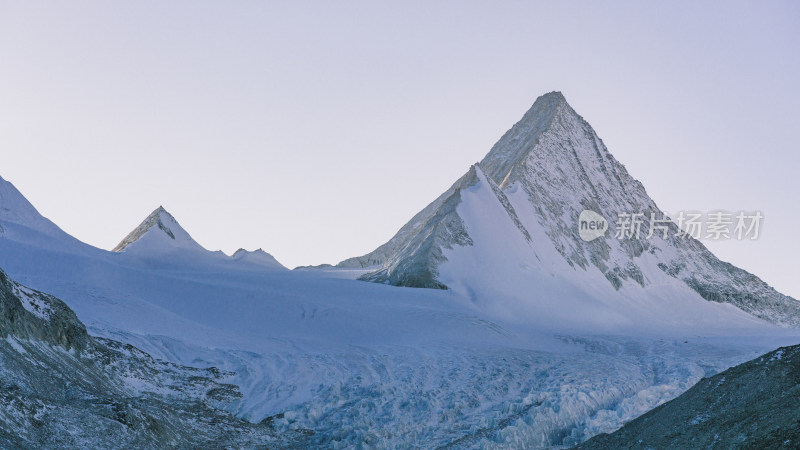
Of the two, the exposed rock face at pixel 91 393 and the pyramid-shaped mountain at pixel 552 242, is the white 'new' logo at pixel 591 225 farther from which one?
the exposed rock face at pixel 91 393

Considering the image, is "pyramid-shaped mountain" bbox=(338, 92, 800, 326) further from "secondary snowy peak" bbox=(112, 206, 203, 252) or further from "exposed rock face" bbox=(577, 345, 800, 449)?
Result: "exposed rock face" bbox=(577, 345, 800, 449)

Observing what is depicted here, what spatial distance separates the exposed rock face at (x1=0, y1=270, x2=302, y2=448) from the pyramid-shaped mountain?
83.9 feet

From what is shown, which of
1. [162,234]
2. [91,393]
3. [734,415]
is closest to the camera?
[734,415]

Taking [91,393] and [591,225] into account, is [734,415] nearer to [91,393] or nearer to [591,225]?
[91,393]

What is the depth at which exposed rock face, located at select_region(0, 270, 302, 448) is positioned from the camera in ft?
57.3

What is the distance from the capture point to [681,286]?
8031cm

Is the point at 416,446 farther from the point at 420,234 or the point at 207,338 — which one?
the point at 420,234

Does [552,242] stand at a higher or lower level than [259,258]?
higher

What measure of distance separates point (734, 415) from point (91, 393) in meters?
15.0

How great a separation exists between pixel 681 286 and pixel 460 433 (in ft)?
203

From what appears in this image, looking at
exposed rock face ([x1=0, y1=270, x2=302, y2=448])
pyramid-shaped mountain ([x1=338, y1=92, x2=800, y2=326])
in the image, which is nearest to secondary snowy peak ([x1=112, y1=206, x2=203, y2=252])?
pyramid-shaped mountain ([x1=338, y1=92, x2=800, y2=326])

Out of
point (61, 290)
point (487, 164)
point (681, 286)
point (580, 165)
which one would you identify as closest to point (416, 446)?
point (61, 290)

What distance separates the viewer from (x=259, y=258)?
70438mm

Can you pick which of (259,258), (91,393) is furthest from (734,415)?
(259,258)
